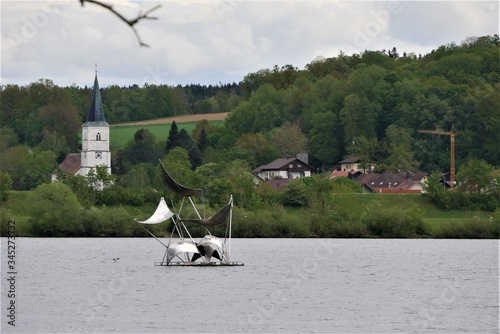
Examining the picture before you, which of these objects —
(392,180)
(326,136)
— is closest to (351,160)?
(326,136)

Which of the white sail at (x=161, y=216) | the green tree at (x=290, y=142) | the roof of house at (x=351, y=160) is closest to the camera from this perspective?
the white sail at (x=161, y=216)

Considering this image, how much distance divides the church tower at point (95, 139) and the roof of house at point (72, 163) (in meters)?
0.95

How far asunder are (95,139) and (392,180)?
5009 centimetres

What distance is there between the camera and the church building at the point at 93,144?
630 feet

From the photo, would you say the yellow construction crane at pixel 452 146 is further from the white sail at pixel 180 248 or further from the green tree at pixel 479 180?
the white sail at pixel 180 248

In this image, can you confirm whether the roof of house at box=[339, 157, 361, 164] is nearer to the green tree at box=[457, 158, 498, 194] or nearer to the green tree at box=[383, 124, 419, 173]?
the green tree at box=[383, 124, 419, 173]

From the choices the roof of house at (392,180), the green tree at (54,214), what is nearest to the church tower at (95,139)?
the roof of house at (392,180)

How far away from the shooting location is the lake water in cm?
5426

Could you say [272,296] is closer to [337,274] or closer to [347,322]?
[347,322]

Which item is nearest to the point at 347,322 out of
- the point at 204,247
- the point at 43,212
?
the point at 204,247

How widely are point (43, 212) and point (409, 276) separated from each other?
3836cm

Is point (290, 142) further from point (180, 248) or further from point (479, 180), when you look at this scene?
point (180, 248)

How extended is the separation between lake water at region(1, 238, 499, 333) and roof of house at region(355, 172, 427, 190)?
2297 inches

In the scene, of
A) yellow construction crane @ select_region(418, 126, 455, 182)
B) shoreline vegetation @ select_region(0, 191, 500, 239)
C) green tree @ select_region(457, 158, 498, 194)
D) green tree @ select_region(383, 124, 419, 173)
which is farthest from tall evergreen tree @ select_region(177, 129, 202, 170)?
shoreline vegetation @ select_region(0, 191, 500, 239)
